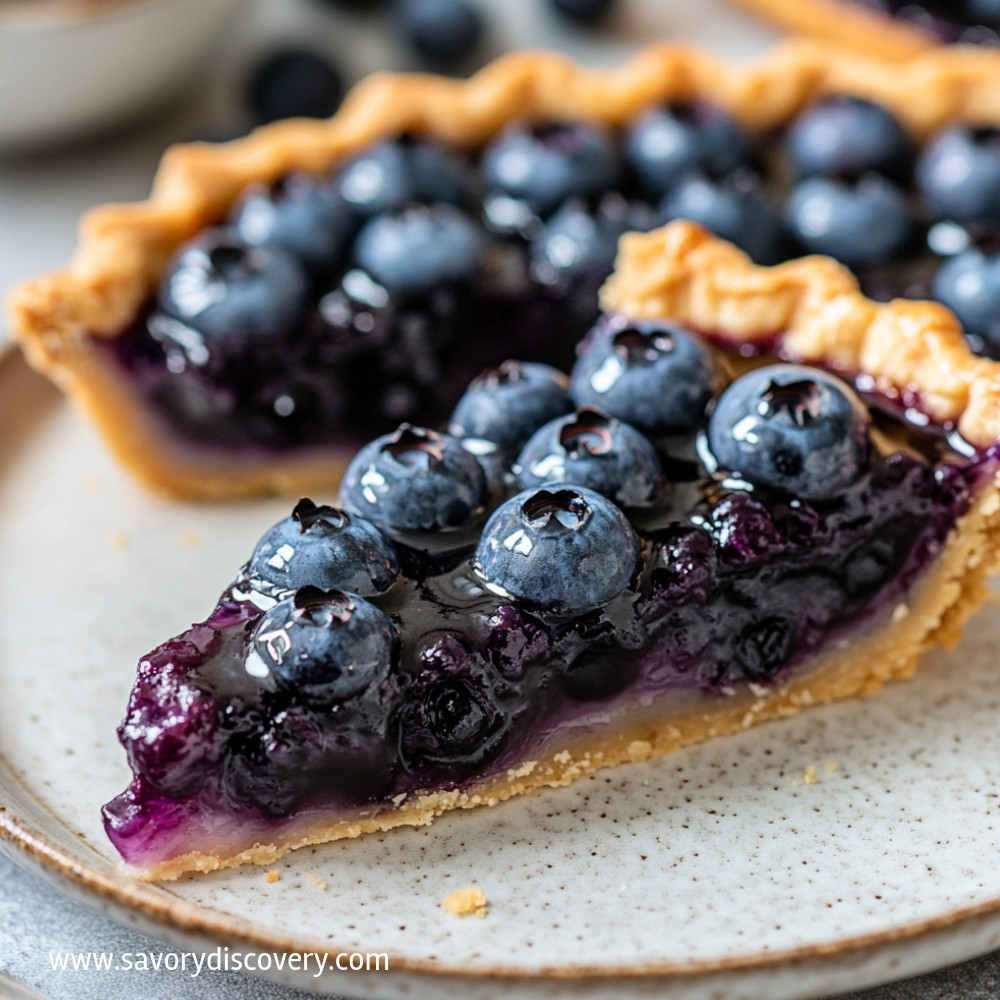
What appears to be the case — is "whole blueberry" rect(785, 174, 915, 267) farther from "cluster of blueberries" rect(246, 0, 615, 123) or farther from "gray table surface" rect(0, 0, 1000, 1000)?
"cluster of blueberries" rect(246, 0, 615, 123)

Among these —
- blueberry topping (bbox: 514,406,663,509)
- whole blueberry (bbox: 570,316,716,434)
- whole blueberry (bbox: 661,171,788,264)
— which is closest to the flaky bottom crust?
blueberry topping (bbox: 514,406,663,509)

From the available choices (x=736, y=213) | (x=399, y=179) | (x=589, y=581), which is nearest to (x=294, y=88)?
(x=399, y=179)

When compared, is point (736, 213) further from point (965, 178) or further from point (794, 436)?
point (794, 436)

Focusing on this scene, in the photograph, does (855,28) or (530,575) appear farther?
(855,28)

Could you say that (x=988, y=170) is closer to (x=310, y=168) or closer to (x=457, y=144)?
(x=457, y=144)

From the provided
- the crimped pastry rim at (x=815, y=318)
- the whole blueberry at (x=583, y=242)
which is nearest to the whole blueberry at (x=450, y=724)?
the crimped pastry rim at (x=815, y=318)

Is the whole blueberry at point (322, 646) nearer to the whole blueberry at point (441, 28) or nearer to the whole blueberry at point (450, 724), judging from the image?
the whole blueberry at point (450, 724)
